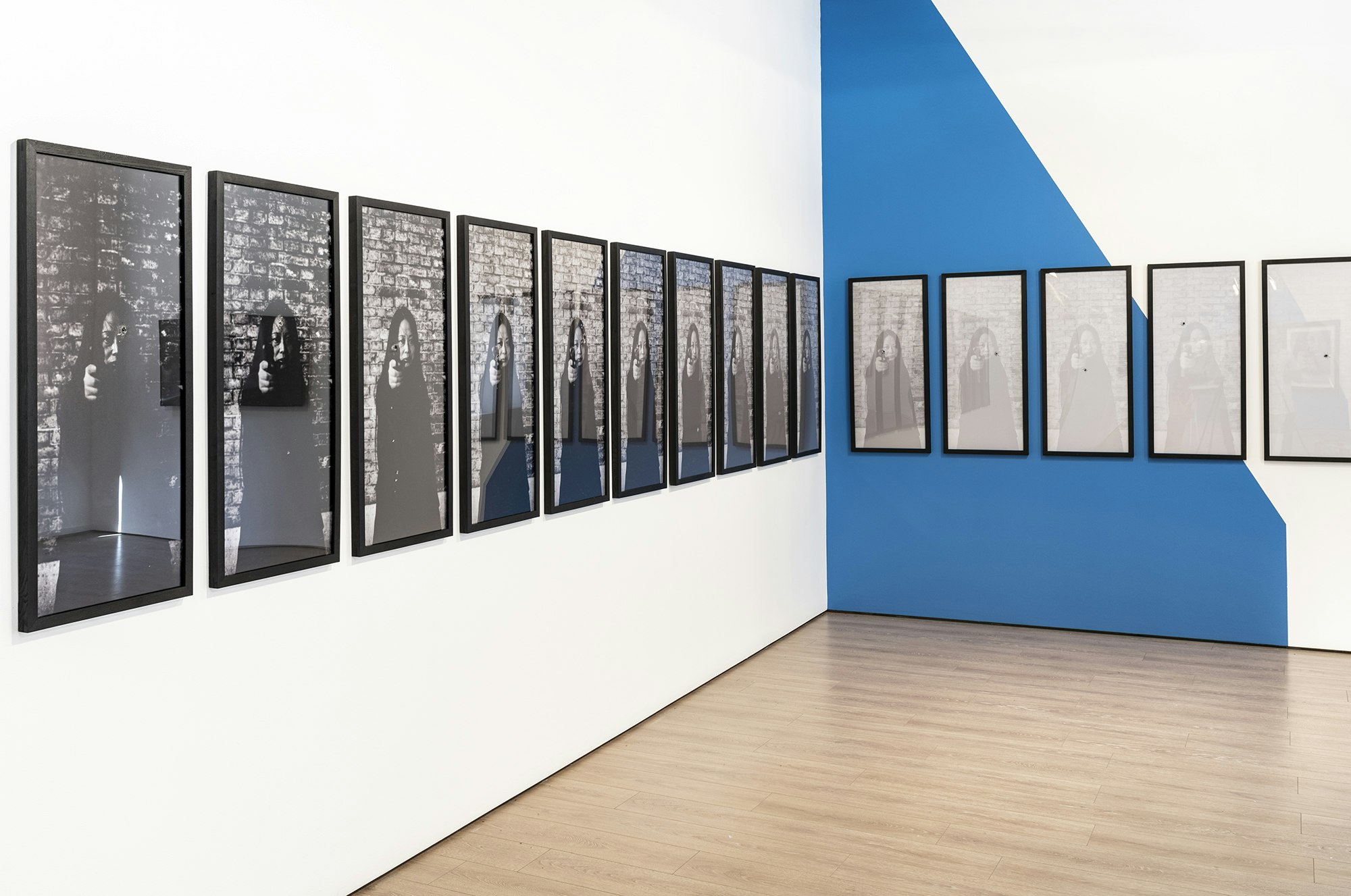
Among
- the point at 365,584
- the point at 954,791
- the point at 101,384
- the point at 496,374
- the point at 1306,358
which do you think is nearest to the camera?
the point at 101,384

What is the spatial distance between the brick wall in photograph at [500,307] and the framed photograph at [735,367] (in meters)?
1.69

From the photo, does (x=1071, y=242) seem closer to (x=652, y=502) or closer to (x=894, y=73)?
(x=894, y=73)

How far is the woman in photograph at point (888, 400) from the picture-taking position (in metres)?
7.00

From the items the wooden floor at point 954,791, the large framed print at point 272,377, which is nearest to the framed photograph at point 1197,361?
the wooden floor at point 954,791

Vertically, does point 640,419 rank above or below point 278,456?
above

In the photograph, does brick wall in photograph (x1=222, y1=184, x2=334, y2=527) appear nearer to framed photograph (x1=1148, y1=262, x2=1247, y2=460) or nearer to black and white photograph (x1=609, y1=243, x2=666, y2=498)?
black and white photograph (x1=609, y1=243, x2=666, y2=498)

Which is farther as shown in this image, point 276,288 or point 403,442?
point 403,442

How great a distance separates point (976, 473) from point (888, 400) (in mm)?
708

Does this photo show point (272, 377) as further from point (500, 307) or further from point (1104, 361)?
point (1104, 361)

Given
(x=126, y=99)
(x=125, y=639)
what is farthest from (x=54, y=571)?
(x=126, y=99)

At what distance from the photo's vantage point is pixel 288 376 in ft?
10.2

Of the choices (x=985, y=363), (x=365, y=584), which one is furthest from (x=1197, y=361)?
(x=365, y=584)

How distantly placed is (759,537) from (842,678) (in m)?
0.95

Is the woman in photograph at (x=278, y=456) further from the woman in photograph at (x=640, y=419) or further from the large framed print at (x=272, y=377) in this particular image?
the woman in photograph at (x=640, y=419)
